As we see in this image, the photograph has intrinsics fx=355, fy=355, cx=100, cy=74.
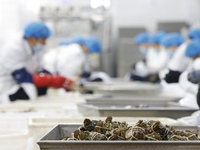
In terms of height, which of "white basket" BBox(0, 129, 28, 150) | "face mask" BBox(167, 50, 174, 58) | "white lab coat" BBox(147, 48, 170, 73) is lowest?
"white basket" BBox(0, 129, 28, 150)

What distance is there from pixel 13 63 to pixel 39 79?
31cm

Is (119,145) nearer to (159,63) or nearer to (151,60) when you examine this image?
(159,63)

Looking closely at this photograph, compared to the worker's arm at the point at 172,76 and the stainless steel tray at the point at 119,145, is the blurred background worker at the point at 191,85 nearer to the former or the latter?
the worker's arm at the point at 172,76

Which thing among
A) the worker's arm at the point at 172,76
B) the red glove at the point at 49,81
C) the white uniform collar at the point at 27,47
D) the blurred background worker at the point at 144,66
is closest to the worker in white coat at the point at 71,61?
the red glove at the point at 49,81

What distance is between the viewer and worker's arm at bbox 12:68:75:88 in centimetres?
342

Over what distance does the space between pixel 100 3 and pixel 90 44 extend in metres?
3.65

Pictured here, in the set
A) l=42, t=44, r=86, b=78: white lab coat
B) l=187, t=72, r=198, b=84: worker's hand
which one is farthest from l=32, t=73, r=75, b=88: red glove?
l=187, t=72, r=198, b=84: worker's hand

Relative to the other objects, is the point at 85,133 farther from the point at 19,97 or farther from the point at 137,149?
the point at 19,97

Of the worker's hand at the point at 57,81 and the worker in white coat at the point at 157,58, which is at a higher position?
the worker in white coat at the point at 157,58

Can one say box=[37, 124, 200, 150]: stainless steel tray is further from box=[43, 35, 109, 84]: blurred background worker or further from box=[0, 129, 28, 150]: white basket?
box=[43, 35, 109, 84]: blurred background worker

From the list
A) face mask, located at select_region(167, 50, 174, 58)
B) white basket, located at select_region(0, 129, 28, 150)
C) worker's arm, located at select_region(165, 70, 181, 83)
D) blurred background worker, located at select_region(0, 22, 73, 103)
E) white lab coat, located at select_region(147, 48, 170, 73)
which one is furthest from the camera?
white lab coat, located at select_region(147, 48, 170, 73)

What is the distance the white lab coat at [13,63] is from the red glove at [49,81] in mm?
140

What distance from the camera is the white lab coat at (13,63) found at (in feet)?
11.2

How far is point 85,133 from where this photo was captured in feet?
3.91
